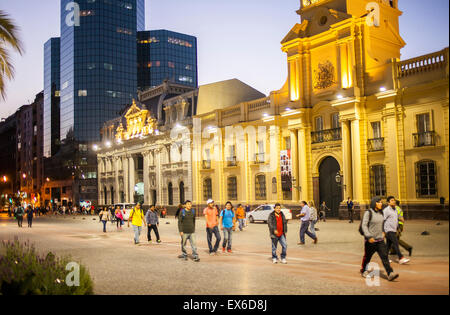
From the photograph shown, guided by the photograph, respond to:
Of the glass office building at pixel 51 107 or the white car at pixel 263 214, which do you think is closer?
the white car at pixel 263 214

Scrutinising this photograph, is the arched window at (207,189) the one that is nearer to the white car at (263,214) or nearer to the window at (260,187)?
the window at (260,187)

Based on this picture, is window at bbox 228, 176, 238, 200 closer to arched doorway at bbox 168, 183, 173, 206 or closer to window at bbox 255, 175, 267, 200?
window at bbox 255, 175, 267, 200

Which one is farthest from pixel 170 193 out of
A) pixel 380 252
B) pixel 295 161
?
pixel 380 252

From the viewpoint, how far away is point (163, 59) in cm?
13662

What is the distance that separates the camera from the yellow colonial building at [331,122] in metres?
29.9

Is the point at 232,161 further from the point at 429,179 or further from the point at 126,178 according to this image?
the point at 429,179

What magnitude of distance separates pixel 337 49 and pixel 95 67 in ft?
294

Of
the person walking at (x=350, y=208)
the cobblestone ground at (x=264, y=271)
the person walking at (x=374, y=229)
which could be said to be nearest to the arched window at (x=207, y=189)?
the person walking at (x=350, y=208)

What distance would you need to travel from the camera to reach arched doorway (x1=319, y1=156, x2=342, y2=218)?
118 ft

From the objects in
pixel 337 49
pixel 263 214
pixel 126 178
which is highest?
pixel 337 49

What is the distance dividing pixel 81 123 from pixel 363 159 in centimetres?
9419

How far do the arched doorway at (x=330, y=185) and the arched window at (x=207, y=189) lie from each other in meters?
14.1

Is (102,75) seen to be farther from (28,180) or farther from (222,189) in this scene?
(222,189)
